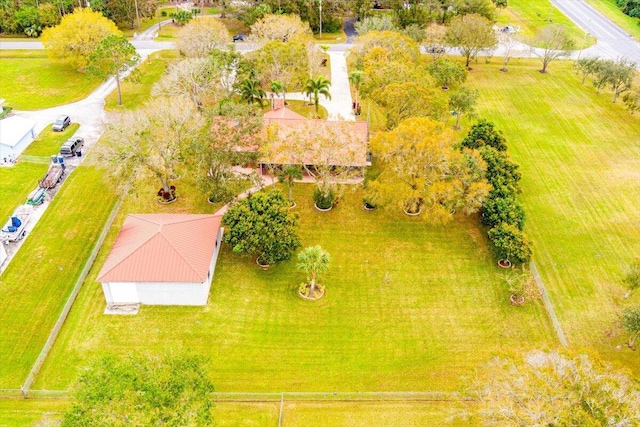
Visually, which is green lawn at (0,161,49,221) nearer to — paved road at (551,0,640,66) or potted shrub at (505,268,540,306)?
potted shrub at (505,268,540,306)

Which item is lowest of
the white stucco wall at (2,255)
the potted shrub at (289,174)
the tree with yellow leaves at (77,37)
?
the white stucco wall at (2,255)

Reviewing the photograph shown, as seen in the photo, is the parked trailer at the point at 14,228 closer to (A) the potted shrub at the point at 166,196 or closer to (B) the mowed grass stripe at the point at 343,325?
(B) the mowed grass stripe at the point at 343,325

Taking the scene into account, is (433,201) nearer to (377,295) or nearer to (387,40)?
(377,295)

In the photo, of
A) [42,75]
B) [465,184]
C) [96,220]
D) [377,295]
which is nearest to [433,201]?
[465,184]

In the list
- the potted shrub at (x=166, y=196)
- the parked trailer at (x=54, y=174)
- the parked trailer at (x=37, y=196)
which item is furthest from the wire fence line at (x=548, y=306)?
the parked trailer at (x=54, y=174)

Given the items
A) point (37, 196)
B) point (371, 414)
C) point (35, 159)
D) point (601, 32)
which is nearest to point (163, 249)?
point (37, 196)

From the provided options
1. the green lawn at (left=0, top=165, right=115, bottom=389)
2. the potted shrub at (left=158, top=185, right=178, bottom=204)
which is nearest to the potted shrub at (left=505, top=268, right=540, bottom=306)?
the potted shrub at (left=158, top=185, right=178, bottom=204)
